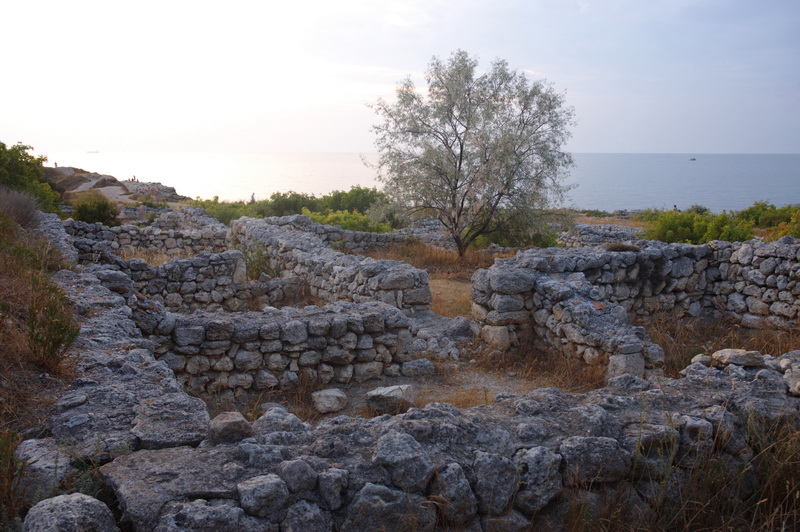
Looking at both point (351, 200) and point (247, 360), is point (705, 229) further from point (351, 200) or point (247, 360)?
point (351, 200)

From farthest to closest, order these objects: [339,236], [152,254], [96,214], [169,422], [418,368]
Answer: [96,214] < [339,236] < [152,254] < [418,368] < [169,422]

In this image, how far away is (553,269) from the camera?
9070mm

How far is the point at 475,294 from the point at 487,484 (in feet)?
19.1

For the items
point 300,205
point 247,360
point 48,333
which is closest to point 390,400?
point 247,360

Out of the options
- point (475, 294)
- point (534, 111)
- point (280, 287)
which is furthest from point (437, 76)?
point (475, 294)

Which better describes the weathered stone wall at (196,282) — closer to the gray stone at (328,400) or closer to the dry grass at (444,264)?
the dry grass at (444,264)

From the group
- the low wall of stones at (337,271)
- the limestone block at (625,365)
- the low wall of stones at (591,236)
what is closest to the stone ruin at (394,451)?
the limestone block at (625,365)

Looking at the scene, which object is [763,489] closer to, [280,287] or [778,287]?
[778,287]

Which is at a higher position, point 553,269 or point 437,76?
point 437,76

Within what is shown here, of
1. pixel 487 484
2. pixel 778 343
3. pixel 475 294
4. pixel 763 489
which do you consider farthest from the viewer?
pixel 475 294

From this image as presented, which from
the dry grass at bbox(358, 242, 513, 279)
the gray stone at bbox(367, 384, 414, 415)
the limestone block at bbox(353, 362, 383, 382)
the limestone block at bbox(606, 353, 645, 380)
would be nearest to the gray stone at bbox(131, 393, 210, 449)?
the gray stone at bbox(367, 384, 414, 415)

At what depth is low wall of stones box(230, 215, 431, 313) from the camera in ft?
31.7

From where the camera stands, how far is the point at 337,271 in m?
10.8

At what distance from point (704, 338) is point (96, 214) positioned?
18880 millimetres
